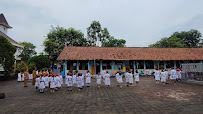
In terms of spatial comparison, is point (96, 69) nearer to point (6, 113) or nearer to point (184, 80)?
point (184, 80)

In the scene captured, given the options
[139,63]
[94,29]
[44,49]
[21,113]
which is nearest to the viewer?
[21,113]

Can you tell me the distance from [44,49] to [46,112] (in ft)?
74.1

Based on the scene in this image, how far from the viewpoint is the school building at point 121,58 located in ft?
63.4

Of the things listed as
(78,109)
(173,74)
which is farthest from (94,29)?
(78,109)

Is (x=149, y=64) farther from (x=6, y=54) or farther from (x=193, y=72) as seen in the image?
(x=6, y=54)

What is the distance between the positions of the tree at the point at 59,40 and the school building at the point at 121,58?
5.28m

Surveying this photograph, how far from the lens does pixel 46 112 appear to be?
503cm

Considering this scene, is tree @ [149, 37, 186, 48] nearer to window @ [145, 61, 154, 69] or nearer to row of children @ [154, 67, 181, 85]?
window @ [145, 61, 154, 69]

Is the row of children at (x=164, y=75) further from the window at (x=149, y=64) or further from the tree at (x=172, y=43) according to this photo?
the tree at (x=172, y=43)

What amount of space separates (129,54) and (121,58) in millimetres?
2203

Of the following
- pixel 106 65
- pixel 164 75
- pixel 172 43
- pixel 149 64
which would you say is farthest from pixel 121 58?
pixel 172 43

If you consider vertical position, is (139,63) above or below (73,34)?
→ below

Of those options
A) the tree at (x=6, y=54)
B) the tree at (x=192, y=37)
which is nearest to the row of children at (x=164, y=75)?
the tree at (x=6, y=54)

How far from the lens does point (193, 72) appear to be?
42.7 ft
